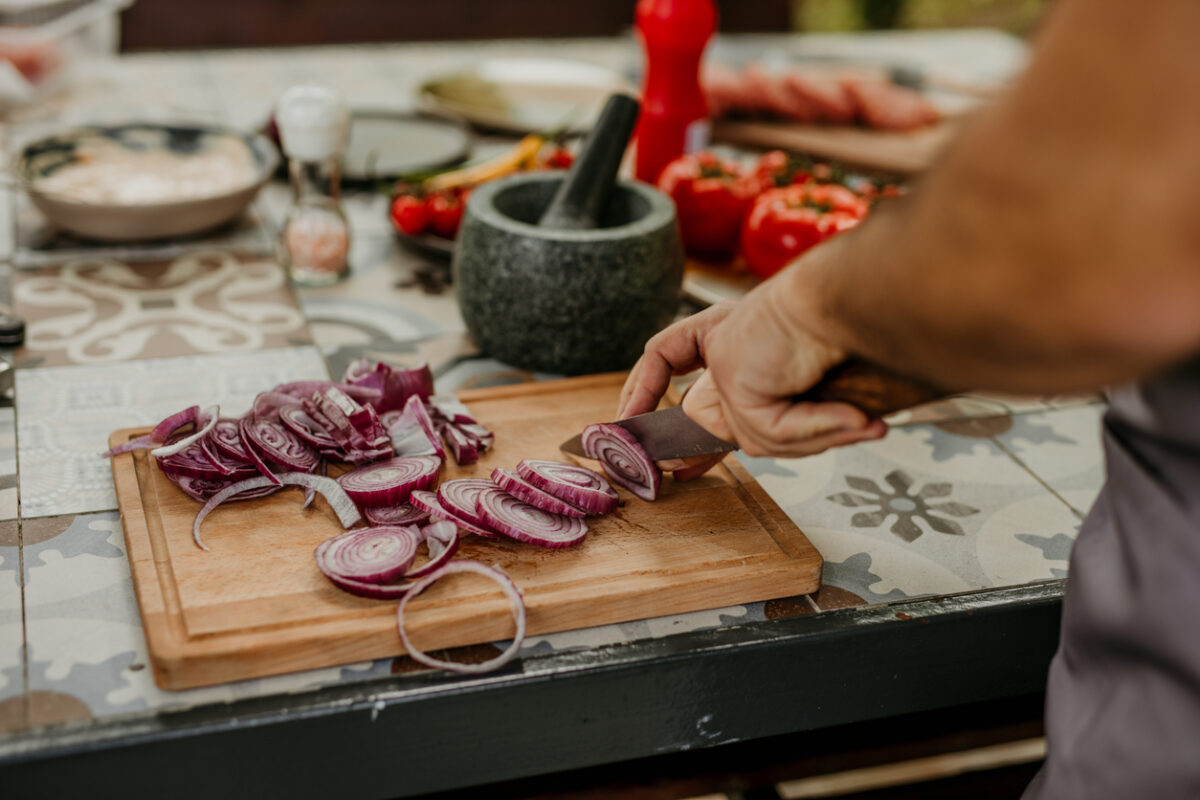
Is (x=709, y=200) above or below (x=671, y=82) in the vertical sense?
below

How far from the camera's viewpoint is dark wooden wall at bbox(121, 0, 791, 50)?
15.3 ft

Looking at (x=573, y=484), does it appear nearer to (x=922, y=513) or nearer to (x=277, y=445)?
(x=277, y=445)

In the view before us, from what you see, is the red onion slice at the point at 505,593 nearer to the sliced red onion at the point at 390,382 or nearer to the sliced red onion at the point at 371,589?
the sliced red onion at the point at 371,589

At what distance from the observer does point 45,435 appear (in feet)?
4.01

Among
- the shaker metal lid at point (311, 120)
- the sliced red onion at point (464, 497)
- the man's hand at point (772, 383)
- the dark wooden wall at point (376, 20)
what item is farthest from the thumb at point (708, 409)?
the dark wooden wall at point (376, 20)

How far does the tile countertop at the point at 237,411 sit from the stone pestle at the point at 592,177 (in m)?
0.22

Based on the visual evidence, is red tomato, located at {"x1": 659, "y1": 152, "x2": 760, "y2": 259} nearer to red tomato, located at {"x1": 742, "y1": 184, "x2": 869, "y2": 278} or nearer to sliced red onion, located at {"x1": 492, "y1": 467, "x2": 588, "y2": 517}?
red tomato, located at {"x1": 742, "y1": 184, "x2": 869, "y2": 278}

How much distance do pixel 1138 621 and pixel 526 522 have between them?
21.2 inches

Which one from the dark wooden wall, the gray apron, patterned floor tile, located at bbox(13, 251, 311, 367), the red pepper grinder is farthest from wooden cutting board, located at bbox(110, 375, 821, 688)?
the dark wooden wall

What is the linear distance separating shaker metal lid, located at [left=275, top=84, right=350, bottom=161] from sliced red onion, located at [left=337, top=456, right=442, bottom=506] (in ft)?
2.21

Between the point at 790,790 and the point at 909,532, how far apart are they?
39.3 inches

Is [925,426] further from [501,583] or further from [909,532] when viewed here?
[501,583]

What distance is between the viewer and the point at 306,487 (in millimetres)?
1071

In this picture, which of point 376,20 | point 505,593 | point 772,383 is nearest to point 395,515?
point 505,593
